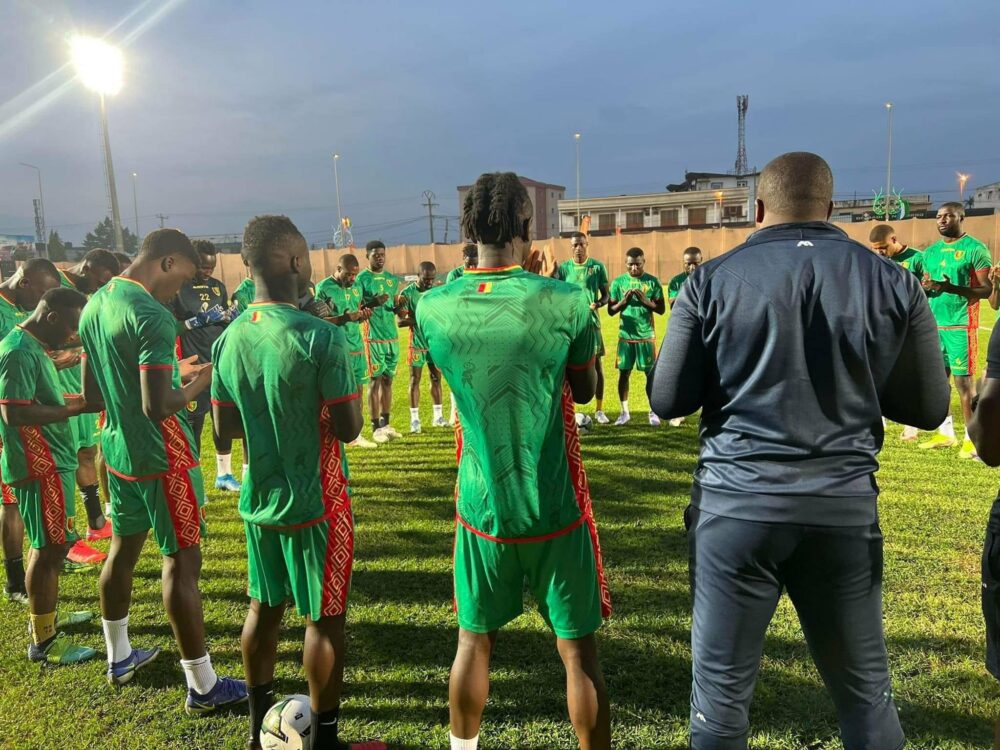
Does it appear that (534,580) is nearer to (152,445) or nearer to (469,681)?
(469,681)

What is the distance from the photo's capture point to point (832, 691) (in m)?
2.17

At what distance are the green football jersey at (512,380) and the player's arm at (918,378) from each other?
0.99 metres

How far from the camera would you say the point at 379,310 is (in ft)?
32.0

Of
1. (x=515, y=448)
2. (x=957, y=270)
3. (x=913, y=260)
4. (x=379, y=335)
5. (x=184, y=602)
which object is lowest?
(x=184, y=602)

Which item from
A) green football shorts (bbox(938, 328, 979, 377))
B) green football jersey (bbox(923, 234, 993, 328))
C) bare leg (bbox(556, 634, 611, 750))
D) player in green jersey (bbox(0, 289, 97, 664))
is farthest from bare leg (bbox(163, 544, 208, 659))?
green football shorts (bbox(938, 328, 979, 377))

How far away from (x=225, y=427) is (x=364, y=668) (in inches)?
67.9

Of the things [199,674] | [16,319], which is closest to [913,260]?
[199,674]

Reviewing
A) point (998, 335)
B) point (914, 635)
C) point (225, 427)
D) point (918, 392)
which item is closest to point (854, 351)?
point (918, 392)

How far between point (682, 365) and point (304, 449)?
1561 millimetres

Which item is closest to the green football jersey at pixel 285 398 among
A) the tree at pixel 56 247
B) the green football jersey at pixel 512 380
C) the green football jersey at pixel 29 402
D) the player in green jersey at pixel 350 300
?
the green football jersey at pixel 512 380

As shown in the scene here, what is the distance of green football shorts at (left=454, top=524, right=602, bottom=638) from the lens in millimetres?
2404

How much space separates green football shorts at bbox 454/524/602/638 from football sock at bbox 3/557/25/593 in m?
3.98

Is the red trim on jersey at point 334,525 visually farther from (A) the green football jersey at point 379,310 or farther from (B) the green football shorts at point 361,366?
(A) the green football jersey at point 379,310

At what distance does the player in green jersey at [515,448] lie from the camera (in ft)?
7.48
